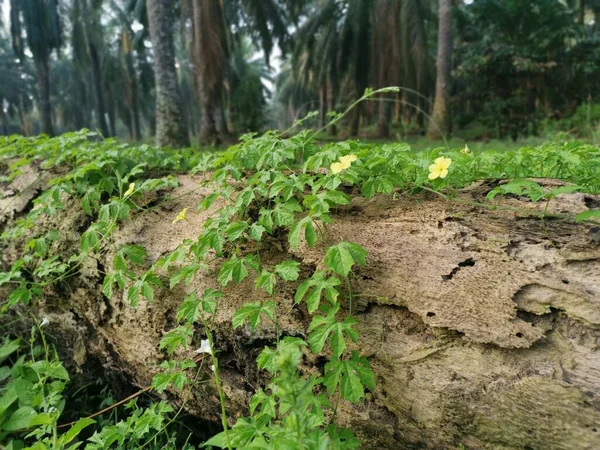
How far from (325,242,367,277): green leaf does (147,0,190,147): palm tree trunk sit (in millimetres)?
6316

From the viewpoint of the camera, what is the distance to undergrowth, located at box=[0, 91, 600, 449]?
109 cm

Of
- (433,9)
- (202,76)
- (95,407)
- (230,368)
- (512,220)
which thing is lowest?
(95,407)

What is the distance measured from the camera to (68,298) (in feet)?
6.48

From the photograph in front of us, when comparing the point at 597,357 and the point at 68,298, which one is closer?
the point at 597,357

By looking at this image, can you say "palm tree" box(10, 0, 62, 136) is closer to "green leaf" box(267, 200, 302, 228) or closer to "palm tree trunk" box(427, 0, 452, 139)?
"palm tree trunk" box(427, 0, 452, 139)

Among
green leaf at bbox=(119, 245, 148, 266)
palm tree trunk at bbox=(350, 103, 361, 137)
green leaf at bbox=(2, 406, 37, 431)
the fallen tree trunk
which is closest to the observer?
the fallen tree trunk

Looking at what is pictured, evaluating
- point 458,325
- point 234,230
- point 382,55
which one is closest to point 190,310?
point 234,230

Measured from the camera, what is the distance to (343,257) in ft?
3.70

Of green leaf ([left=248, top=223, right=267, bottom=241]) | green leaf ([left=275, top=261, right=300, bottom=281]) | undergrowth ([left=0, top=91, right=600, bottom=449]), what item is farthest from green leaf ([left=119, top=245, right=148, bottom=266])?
green leaf ([left=275, top=261, right=300, bottom=281])

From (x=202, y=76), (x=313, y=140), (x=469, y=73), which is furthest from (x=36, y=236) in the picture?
(x=469, y=73)

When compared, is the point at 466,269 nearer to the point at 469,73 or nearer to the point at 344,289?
the point at 344,289

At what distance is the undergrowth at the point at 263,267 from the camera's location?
3.58 feet

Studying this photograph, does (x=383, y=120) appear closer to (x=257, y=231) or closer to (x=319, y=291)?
(x=257, y=231)

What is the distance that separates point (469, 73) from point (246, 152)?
38.4ft
